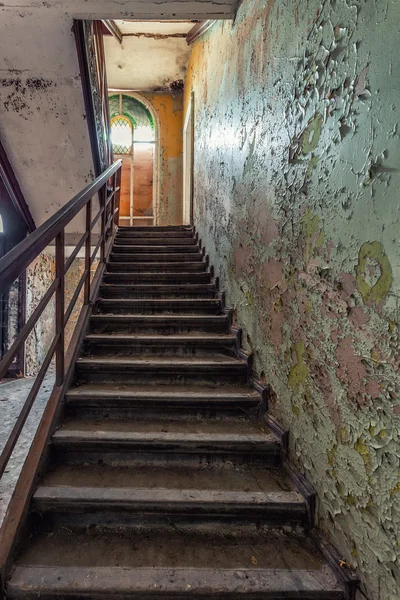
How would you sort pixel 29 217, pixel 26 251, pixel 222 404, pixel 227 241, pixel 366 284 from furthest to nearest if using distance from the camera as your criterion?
pixel 29 217, pixel 227 241, pixel 222 404, pixel 26 251, pixel 366 284

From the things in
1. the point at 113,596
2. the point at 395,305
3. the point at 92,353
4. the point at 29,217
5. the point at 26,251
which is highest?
the point at 29,217

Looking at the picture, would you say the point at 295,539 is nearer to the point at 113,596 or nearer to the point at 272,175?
the point at 113,596

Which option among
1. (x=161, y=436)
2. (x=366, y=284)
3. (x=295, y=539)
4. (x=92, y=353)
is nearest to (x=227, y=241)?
(x=92, y=353)

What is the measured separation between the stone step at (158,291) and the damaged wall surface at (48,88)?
4.20 feet

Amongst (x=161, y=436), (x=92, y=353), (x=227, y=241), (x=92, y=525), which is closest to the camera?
(x=92, y=525)

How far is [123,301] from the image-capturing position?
2707 mm

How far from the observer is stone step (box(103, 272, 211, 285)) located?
122 inches

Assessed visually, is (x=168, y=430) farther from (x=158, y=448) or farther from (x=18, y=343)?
(x=18, y=343)

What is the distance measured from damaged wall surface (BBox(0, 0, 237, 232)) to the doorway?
3319 mm

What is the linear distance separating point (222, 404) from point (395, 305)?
3.75ft

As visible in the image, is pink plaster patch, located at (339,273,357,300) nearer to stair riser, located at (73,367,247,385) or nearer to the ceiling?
stair riser, located at (73,367,247,385)

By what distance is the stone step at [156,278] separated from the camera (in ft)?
10.2

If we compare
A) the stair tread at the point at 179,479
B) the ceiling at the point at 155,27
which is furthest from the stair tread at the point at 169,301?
the ceiling at the point at 155,27

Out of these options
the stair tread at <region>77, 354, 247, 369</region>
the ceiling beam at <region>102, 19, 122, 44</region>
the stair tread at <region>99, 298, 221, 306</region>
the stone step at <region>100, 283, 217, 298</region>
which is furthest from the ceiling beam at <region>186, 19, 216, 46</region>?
the stair tread at <region>77, 354, 247, 369</region>
